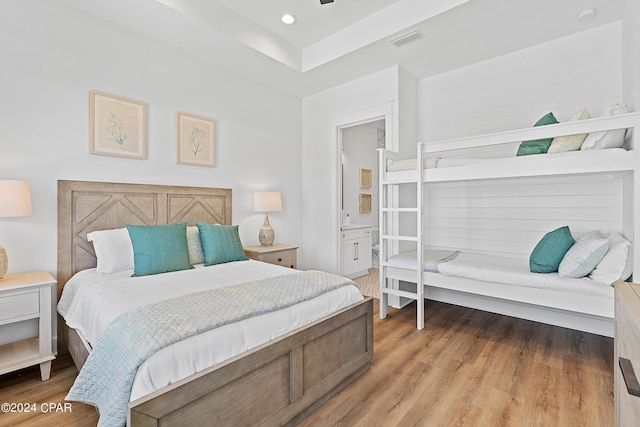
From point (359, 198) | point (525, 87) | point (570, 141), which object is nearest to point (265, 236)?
point (359, 198)

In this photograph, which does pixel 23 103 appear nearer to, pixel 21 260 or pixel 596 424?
pixel 21 260

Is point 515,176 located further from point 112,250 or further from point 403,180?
point 112,250

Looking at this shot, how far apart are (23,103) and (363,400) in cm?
325

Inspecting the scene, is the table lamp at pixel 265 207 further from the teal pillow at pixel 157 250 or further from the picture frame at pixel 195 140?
the teal pillow at pixel 157 250

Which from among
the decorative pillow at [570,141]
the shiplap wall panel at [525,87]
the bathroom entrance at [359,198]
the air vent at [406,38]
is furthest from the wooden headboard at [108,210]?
the decorative pillow at [570,141]

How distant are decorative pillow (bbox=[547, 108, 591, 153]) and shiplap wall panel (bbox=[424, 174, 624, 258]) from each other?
2.27 ft

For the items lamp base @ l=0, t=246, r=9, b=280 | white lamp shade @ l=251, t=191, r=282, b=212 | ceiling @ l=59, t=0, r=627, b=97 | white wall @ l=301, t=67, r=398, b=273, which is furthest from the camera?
white wall @ l=301, t=67, r=398, b=273

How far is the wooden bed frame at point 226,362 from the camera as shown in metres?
1.23

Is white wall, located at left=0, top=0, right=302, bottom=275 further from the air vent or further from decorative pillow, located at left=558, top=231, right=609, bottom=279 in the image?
decorative pillow, located at left=558, top=231, right=609, bottom=279

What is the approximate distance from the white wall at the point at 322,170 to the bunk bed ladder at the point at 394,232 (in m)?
0.90

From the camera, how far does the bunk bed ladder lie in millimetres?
2967

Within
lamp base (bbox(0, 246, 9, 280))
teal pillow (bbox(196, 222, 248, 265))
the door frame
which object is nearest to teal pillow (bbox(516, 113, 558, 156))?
the door frame

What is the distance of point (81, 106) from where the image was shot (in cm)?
257

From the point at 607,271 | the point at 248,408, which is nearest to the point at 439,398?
the point at 248,408
